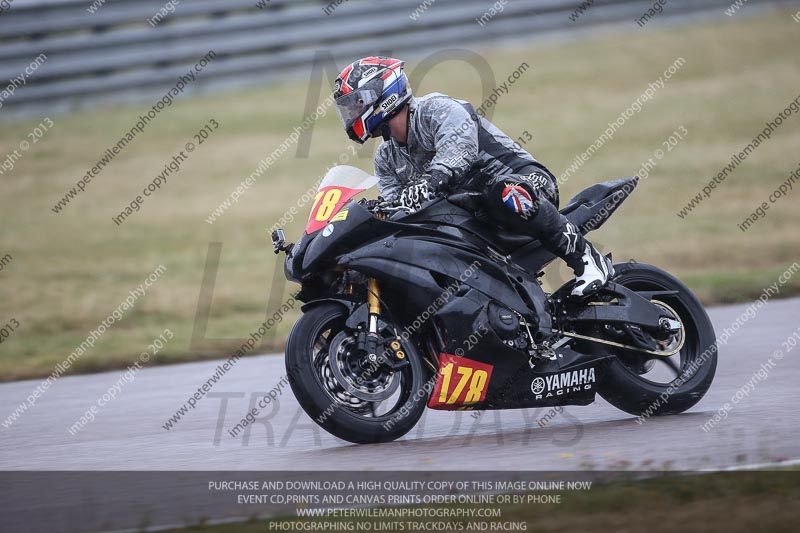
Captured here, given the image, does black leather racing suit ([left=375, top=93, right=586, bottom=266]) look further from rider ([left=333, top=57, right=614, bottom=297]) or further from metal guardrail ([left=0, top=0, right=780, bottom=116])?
metal guardrail ([left=0, top=0, right=780, bottom=116])

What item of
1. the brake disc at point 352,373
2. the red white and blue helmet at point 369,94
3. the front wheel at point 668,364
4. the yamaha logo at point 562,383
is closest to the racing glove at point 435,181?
the red white and blue helmet at point 369,94

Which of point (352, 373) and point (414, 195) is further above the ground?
point (414, 195)

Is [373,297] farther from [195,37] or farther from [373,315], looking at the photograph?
[195,37]

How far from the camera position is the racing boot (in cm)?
616

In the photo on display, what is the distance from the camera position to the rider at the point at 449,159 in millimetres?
5852

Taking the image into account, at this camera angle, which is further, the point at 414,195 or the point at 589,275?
the point at 589,275

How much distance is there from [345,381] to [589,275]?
64.4 inches

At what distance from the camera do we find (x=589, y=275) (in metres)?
6.18

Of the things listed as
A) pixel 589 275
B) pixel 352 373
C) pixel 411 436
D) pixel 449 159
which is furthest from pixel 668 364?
pixel 352 373

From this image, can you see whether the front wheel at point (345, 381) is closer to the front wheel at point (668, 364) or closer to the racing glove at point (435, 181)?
the racing glove at point (435, 181)

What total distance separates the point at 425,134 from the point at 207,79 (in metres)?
12.6

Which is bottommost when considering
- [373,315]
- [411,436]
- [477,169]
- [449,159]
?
[411,436]

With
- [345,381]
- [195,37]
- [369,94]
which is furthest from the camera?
[195,37]

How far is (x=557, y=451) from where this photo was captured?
536 cm
